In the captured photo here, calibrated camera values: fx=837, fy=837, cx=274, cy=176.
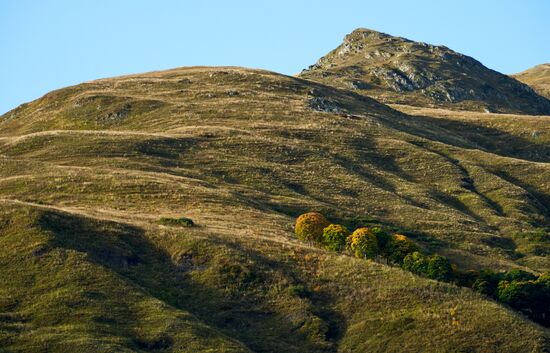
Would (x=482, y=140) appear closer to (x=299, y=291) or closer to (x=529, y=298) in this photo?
(x=529, y=298)

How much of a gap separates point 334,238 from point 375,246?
496cm

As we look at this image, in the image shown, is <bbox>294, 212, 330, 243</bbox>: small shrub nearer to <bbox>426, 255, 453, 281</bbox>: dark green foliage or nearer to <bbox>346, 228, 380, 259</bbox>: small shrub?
<bbox>346, 228, 380, 259</bbox>: small shrub

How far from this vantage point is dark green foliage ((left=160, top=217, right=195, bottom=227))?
302ft

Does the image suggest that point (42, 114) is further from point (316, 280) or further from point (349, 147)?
point (316, 280)

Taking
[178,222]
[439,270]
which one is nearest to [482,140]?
[439,270]

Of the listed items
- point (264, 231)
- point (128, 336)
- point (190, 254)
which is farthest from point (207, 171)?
point (128, 336)

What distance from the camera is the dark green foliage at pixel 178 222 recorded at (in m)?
92.1

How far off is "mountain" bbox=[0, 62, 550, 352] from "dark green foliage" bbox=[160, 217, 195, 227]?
1.41 metres

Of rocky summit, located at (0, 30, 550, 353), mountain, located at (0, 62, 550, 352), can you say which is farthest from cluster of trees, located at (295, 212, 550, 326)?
mountain, located at (0, 62, 550, 352)

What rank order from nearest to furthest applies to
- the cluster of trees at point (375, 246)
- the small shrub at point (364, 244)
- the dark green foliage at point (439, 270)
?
the dark green foliage at point (439, 270)
the cluster of trees at point (375, 246)
the small shrub at point (364, 244)

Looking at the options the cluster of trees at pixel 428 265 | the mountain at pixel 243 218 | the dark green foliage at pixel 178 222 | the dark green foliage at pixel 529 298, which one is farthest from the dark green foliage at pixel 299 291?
the dark green foliage at pixel 529 298

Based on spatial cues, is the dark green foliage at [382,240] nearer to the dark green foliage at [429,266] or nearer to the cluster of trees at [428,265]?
the cluster of trees at [428,265]

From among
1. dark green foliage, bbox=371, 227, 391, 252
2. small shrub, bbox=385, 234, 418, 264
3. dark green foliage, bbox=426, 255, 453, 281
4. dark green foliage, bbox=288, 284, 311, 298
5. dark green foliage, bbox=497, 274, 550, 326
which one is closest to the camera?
dark green foliage, bbox=288, 284, 311, 298

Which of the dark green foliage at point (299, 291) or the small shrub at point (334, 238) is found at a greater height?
the small shrub at point (334, 238)
